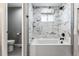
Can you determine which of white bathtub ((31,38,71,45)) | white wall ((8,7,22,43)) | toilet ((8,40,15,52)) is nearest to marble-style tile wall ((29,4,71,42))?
white bathtub ((31,38,71,45))

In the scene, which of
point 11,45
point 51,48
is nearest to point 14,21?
point 11,45

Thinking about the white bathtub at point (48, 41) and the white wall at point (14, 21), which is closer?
the white wall at point (14, 21)

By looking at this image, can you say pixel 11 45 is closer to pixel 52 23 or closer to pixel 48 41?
pixel 48 41

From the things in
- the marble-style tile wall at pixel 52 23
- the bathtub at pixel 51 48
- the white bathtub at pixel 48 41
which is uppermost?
the marble-style tile wall at pixel 52 23

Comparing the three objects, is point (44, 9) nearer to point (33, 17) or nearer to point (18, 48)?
point (33, 17)

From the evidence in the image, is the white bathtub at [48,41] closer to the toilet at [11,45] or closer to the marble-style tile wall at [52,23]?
the marble-style tile wall at [52,23]

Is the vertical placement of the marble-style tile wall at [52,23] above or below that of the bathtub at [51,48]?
above

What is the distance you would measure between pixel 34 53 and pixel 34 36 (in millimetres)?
349

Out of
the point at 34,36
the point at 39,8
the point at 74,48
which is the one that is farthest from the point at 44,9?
the point at 74,48

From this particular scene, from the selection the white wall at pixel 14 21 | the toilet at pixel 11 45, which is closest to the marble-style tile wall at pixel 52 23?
the white wall at pixel 14 21

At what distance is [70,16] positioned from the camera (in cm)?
212

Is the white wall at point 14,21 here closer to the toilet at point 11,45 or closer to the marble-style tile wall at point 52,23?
the toilet at point 11,45

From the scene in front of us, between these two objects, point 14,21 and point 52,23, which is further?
Answer: point 52,23

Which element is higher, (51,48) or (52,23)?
(52,23)
